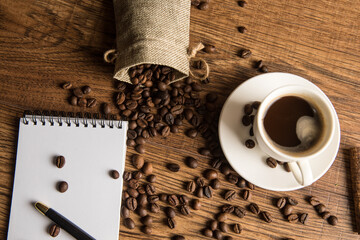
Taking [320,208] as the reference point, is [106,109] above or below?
above

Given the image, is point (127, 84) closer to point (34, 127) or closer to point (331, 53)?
point (34, 127)

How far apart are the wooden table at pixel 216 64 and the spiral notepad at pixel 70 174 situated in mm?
49

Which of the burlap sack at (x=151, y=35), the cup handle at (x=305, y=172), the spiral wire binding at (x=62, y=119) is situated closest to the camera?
the cup handle at (x=305, y=172)

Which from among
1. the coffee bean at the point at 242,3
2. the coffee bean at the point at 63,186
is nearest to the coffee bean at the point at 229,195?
the coffee bean at the point at 63,186

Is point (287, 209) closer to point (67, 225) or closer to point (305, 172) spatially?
point (305, 172)

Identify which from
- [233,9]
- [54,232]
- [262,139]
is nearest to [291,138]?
[262,139]

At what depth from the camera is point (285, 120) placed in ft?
3.41

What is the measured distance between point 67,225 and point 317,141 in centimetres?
84

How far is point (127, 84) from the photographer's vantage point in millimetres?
1237

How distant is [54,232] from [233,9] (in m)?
1.00

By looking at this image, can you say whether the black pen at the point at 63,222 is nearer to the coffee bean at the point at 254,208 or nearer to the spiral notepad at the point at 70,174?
the spiral notepad at the point at 70,174

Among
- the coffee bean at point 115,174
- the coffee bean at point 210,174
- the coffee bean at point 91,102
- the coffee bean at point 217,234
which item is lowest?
the coffee bean at point 217,234

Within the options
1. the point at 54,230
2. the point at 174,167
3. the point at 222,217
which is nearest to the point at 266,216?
A: the point at 222,217

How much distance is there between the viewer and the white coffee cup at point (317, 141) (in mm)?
971
